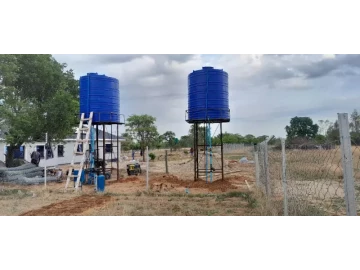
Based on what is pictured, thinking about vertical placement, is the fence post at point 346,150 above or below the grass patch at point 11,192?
above

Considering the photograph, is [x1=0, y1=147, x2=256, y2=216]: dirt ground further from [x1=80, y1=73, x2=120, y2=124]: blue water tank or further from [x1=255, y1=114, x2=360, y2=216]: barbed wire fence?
[x1=80, y1=73, x2=120, y2=124]: blue water tank

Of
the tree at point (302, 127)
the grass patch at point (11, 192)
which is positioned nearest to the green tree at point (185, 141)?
the tree at point (302, 127)

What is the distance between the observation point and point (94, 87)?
11078mm

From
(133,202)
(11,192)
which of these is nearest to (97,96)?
(11,192)

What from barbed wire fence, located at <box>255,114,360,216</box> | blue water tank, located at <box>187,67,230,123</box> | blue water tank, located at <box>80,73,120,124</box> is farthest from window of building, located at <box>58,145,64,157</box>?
barbed wire fence, located at <box>255,114,360,216</box>

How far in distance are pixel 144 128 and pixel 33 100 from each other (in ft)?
51.8

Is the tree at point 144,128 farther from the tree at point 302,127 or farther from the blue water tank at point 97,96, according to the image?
the blue water tank at point 97,96

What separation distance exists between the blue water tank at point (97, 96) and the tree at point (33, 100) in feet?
9.53

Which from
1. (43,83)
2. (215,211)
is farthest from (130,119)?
(215,211)

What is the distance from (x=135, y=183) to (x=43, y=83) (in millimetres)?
7005

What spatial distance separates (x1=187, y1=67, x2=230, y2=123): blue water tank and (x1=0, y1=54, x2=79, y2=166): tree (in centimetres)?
618

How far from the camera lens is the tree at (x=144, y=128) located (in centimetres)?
3017

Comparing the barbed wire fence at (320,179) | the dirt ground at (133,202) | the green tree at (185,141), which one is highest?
the green tree at (185,141)

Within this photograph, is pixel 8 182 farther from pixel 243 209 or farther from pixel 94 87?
pixel 243 209
